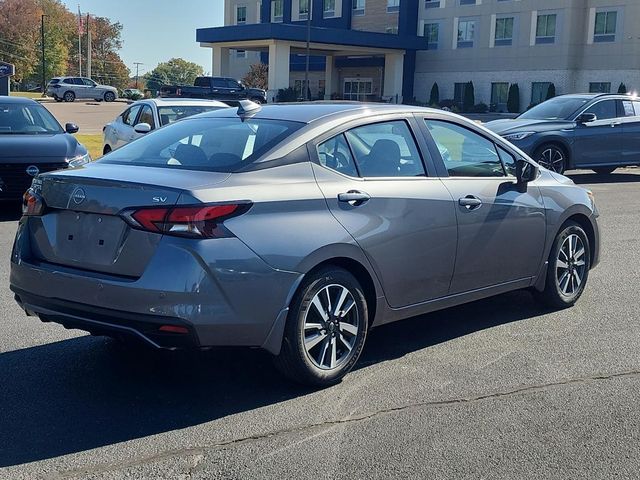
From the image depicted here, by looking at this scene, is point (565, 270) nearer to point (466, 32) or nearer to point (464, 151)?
point (464, 151)

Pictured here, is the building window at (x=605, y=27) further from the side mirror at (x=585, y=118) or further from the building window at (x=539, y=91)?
the side mirror at (x=585, y=118)

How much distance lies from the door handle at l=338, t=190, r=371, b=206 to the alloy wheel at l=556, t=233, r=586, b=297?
7.57 ft

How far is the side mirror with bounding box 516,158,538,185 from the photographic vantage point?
243 inches

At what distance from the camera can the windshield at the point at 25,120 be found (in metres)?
12.0

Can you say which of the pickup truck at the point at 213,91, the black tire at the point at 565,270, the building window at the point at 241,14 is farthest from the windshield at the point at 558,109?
the building window at the point at 241,14

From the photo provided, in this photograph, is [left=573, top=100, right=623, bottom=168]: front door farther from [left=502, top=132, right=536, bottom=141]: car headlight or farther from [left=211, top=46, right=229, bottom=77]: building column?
[left=211, top=46, right=229, bottom=77]: building column

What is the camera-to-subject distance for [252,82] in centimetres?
6875

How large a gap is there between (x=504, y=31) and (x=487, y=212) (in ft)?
181

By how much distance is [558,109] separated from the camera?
661 inches

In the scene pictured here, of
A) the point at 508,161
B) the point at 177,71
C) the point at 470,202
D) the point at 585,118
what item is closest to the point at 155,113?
the point at 585,118

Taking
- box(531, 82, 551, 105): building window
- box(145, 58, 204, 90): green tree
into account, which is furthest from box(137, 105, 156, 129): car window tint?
box(145, 58, 204, 90): green tree

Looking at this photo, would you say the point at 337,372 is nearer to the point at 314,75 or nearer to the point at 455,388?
the point at 455,388

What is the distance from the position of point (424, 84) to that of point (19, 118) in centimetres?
5404

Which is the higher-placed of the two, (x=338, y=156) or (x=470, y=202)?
(x=338, y=156)
